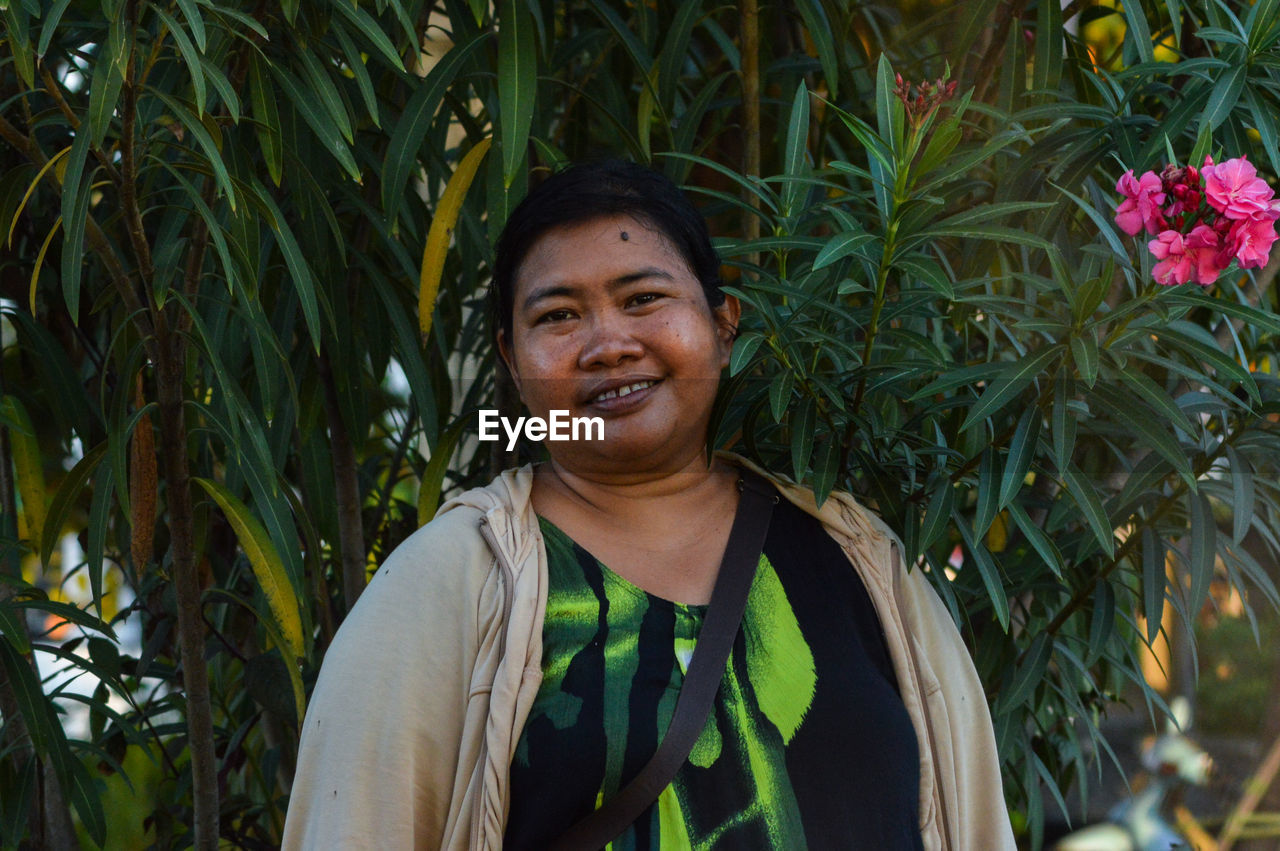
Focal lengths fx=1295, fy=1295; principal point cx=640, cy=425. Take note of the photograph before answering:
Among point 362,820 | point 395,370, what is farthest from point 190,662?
point 395,370

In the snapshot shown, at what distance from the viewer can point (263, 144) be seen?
137 cm

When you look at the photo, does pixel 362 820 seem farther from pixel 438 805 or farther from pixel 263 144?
pixel 263 144

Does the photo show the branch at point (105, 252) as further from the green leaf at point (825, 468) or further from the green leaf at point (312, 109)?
the green leaf at point (825, 468)

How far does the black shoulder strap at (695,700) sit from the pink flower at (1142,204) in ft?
1.48

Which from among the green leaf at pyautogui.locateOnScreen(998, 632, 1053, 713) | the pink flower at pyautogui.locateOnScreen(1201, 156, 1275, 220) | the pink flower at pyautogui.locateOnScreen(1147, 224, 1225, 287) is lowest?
the green leaf at pyautogui.locateOnScreen(998, 632, 1053, 713)

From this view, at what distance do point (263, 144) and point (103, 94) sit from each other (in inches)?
10.6

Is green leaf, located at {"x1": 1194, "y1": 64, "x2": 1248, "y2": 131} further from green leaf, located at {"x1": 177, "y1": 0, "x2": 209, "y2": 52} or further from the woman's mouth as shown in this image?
green leaf, located at {"x1": 177, "y1": 0, "x2": 209, "y2": 52}

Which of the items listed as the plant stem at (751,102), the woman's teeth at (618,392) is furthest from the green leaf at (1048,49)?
the woman's teeth at (618,392)

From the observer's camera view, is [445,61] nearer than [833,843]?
No

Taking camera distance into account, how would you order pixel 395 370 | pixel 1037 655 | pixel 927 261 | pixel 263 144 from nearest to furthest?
1. pixel 927 261
2. pixel 263 144
3. pixel 1037 655
4. pixel 395 370

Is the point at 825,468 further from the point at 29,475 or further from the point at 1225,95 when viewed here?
the point at 29,475

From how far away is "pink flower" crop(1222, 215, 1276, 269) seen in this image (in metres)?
1.14

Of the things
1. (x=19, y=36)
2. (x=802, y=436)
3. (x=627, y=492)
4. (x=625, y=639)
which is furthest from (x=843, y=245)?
(x=19, y=36)

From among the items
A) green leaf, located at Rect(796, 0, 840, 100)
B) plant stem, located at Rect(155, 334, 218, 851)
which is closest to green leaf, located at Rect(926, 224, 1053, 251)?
green leaf, located at Rect(796, 0, 840, 100)
